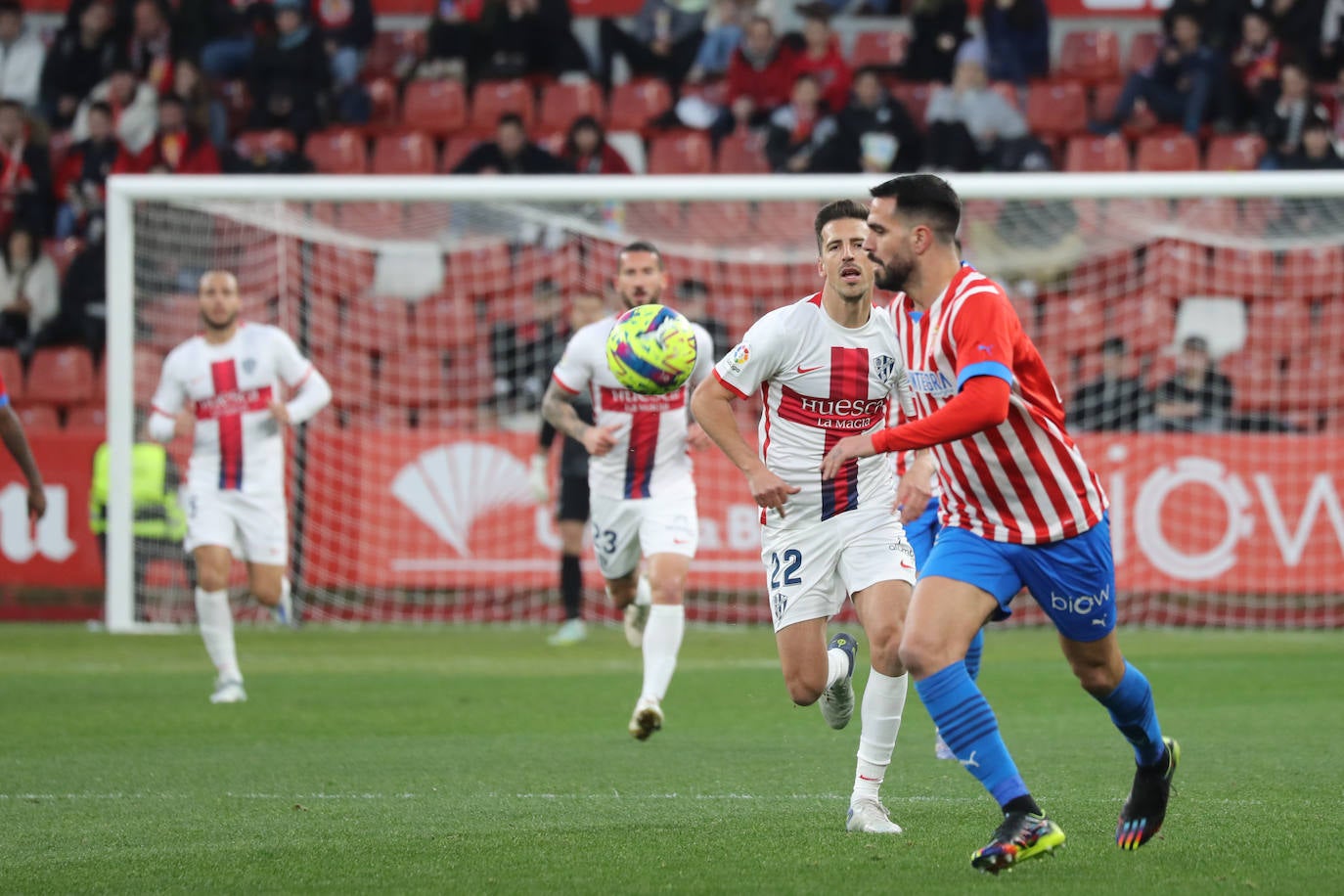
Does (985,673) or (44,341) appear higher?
(44,341)

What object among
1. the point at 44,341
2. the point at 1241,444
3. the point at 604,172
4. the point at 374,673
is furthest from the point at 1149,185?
the point at 44,341

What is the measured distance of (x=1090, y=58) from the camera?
20.5m

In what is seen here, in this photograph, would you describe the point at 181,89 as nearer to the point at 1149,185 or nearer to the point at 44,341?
the point at 44,341

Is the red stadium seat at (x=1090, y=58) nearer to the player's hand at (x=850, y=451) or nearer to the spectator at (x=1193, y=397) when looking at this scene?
the spectator at (x=1193, y=397)

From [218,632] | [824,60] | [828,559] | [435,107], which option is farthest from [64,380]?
[828,559]

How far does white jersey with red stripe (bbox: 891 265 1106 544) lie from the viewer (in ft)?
19.3

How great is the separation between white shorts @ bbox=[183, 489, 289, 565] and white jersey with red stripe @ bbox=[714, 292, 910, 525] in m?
5.03

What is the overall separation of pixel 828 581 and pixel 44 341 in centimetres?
1277

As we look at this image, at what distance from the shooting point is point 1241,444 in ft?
50.4

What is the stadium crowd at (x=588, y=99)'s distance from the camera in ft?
59.7

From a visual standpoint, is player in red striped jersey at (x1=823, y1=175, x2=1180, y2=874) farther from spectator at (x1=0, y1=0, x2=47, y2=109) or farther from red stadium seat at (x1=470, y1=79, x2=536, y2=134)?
spectator at (x1=0, y1=0, x2=47, y2=109)

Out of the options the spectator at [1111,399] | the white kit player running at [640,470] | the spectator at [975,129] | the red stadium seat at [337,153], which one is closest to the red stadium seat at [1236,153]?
the spectator at [975,129]

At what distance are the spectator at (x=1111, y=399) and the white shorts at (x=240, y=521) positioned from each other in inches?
296

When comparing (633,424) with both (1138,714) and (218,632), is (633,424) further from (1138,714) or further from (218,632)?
(1138,714)
